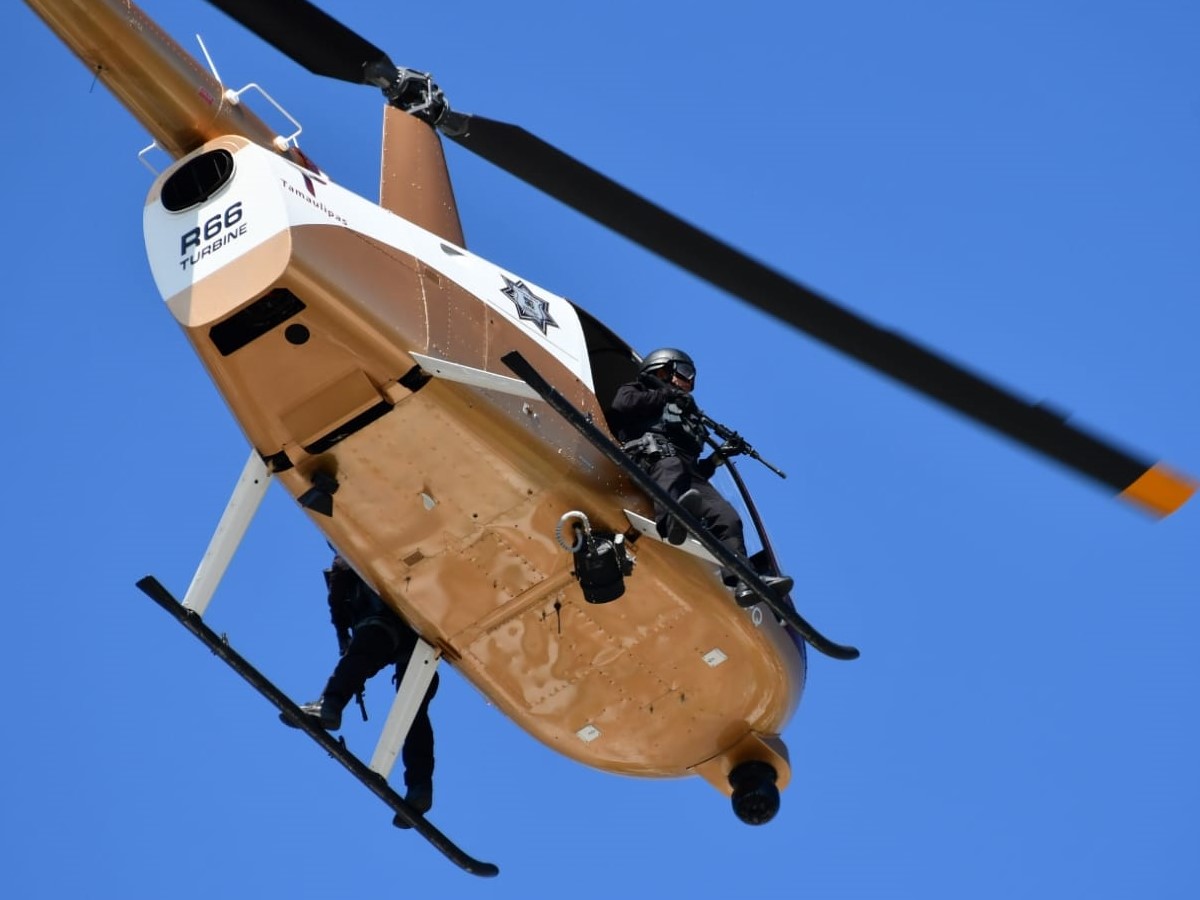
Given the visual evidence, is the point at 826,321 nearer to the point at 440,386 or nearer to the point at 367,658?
the point at 440,386

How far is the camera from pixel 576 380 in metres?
10.8

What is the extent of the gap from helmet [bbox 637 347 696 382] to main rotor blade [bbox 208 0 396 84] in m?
2.53

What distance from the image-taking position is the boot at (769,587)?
10453mm

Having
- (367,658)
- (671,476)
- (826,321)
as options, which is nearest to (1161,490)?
(826,321)

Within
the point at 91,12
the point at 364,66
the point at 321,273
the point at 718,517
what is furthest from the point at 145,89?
the point at 718,517

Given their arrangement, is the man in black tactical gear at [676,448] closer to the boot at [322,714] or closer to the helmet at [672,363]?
the helmet at [672,363]

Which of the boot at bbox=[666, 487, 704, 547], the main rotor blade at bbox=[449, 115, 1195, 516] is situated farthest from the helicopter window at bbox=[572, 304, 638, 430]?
the boot at bbox=[666, 487, 704, 547]

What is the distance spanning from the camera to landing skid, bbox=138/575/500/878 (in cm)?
1044

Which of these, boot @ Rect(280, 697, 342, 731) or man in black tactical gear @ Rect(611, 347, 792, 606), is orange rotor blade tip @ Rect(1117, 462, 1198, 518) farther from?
boot @ Rect(280, 697, 342, 731)

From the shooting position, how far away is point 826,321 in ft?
31.2

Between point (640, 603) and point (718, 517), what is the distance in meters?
0.70

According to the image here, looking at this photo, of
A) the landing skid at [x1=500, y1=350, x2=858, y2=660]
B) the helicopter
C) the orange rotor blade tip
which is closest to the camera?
the orange rotor blade tip

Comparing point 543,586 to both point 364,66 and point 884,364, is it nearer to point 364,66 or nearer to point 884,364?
point 884,364

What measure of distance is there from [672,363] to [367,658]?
257cm
